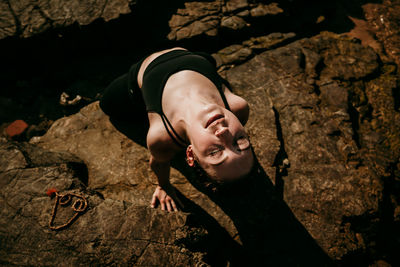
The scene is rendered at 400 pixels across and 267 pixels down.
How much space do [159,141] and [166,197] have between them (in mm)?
990

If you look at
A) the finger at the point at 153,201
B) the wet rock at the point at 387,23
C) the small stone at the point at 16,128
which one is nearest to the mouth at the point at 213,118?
the finger at the point at 153,201

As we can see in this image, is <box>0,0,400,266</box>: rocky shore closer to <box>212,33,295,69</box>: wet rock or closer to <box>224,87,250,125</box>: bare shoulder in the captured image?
<box>212,33,295,69</box>: wet rock

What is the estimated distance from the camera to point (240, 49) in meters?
3.95

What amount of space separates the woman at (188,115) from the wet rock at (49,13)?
1374 millimetres

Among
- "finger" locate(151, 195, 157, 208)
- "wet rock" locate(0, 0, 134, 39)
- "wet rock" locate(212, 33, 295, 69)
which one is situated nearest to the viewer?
"finger" locate(151, 195, 157, 208)

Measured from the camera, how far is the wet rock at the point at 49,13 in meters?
3.44

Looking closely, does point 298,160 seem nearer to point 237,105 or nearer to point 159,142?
point 237,105

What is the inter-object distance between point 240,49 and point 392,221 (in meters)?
3.22

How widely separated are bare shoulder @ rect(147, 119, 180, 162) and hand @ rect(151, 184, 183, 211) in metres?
0.71

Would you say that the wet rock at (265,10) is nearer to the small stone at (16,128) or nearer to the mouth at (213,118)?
the mouth at (213,118)

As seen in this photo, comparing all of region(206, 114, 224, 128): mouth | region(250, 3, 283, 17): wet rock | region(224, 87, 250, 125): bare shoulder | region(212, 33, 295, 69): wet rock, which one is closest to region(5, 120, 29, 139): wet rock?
region(212, 33, 295, 69): wet rock

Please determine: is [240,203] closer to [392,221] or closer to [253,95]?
[253,95]

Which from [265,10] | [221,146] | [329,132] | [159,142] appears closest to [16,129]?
[159,142]

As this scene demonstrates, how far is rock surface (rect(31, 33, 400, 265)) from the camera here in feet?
8.91
